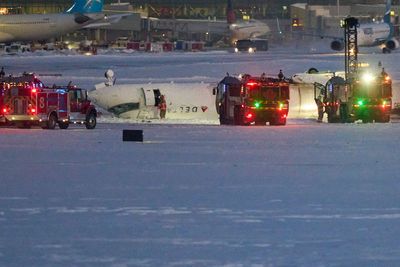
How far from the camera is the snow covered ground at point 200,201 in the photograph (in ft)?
39.2

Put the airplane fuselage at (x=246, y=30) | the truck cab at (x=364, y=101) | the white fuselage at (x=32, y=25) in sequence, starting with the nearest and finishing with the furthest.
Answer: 1. the truck cab at (x=364, y=101)
2. the white fuselage at (x=32, y=25)
3. the airplane fuselage at (x=246, y=30)

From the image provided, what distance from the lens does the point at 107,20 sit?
114m

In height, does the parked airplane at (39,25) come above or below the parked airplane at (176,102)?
above

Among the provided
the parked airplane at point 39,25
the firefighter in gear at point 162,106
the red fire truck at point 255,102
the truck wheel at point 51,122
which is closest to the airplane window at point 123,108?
the firefighter in gear at point 162,106

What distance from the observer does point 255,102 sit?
119ft

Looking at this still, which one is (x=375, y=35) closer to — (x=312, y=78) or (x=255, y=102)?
(x=312, y=78)

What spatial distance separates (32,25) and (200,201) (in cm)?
8852

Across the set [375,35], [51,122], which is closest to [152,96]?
[51,122]

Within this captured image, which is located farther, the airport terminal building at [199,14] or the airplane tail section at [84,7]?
the airport terminal building at [199,14]

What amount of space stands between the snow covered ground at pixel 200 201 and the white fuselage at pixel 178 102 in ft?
45.7

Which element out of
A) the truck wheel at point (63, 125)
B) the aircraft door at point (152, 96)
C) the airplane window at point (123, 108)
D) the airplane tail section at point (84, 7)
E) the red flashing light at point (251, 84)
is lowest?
the truck wheel at point (63, 125)

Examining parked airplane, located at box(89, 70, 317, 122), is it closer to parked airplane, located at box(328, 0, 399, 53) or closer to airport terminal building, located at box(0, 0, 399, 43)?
parked airplane, located at box(328, 0, 399, 53)

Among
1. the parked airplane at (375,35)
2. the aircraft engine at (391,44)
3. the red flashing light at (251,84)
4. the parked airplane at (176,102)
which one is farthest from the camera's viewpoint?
the parked airplane at (375,35)

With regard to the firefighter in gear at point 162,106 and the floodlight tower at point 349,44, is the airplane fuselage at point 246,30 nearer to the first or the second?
the floodlight tower at point 349,44
